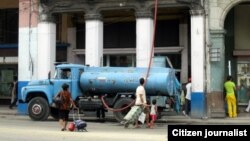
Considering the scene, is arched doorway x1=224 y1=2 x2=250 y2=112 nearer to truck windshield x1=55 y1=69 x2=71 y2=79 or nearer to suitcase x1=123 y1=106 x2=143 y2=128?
truck windshield x1=55 y1=69 x2=71 y2=79

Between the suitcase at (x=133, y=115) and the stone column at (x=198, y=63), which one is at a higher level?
the stone column at (x=198, y=63)

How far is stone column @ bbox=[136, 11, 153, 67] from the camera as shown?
2547cm

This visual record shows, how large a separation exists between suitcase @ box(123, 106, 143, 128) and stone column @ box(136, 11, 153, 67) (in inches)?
247

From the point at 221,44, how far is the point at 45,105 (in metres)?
8.93

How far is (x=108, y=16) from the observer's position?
29891 mm

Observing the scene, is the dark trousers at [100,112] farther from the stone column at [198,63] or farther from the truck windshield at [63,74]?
the stone column at [198,63]

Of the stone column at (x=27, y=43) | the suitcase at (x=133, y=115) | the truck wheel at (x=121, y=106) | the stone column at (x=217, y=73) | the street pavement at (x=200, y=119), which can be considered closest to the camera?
the suitcase at (x=133, y=115)

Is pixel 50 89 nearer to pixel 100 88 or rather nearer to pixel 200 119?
pixel 100 88

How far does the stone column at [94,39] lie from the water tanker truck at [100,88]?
386 cm

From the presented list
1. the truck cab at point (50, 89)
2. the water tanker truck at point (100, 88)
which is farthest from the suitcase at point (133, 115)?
the truck cab at point (50, 89)

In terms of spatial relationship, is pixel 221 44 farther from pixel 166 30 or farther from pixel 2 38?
pixel 2 38

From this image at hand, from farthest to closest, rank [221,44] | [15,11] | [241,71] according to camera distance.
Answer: [15,11] < [241,71] < [221,44]

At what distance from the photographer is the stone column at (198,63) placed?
80.8 ft

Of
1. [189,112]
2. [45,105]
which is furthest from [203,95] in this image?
[45,105]
